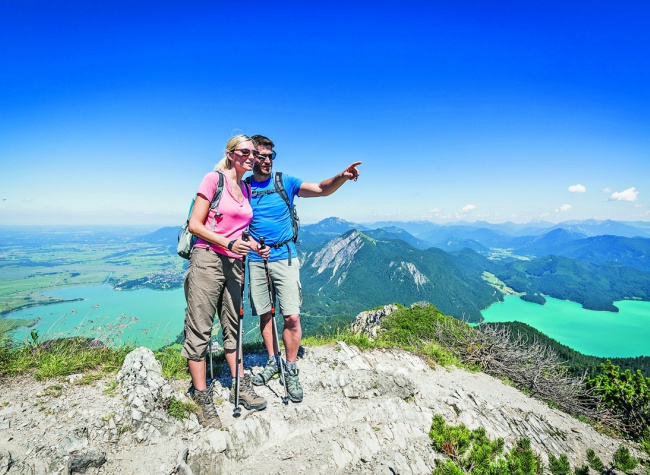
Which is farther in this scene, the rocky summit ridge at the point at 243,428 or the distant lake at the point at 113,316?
the distant lake at the point at 113,316

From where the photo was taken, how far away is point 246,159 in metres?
4.26

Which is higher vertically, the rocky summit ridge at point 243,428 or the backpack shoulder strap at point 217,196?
the backpack shoulder strap at point 217,196

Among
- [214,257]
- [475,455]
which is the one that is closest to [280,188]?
[214,257]

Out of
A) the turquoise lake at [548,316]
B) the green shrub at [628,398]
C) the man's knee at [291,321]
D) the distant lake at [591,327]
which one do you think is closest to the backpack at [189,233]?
the man's knee at [291,321]

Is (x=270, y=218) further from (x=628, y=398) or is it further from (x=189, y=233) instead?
(x=628, y=398)

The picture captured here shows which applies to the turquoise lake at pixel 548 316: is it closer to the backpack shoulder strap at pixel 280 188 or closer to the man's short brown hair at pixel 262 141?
the backpack shoulder strap at pixel 280 188

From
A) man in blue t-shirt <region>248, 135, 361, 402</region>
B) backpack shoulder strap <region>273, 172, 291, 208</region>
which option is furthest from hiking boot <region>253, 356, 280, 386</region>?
backpack shoulder strap <region>273, 172, 291, 208</region>

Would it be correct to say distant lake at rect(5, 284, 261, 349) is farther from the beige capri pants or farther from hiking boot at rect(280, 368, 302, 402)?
hiking boot at rect(280, 368, 302, 402)

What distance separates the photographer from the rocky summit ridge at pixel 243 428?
10.9 ft

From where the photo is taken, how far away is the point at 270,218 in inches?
190

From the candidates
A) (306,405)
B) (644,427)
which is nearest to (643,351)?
(644,427)

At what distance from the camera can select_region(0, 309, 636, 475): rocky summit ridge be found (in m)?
3.32

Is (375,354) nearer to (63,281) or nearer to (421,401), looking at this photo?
(421,401)

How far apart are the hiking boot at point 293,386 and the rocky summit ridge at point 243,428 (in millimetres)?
120
